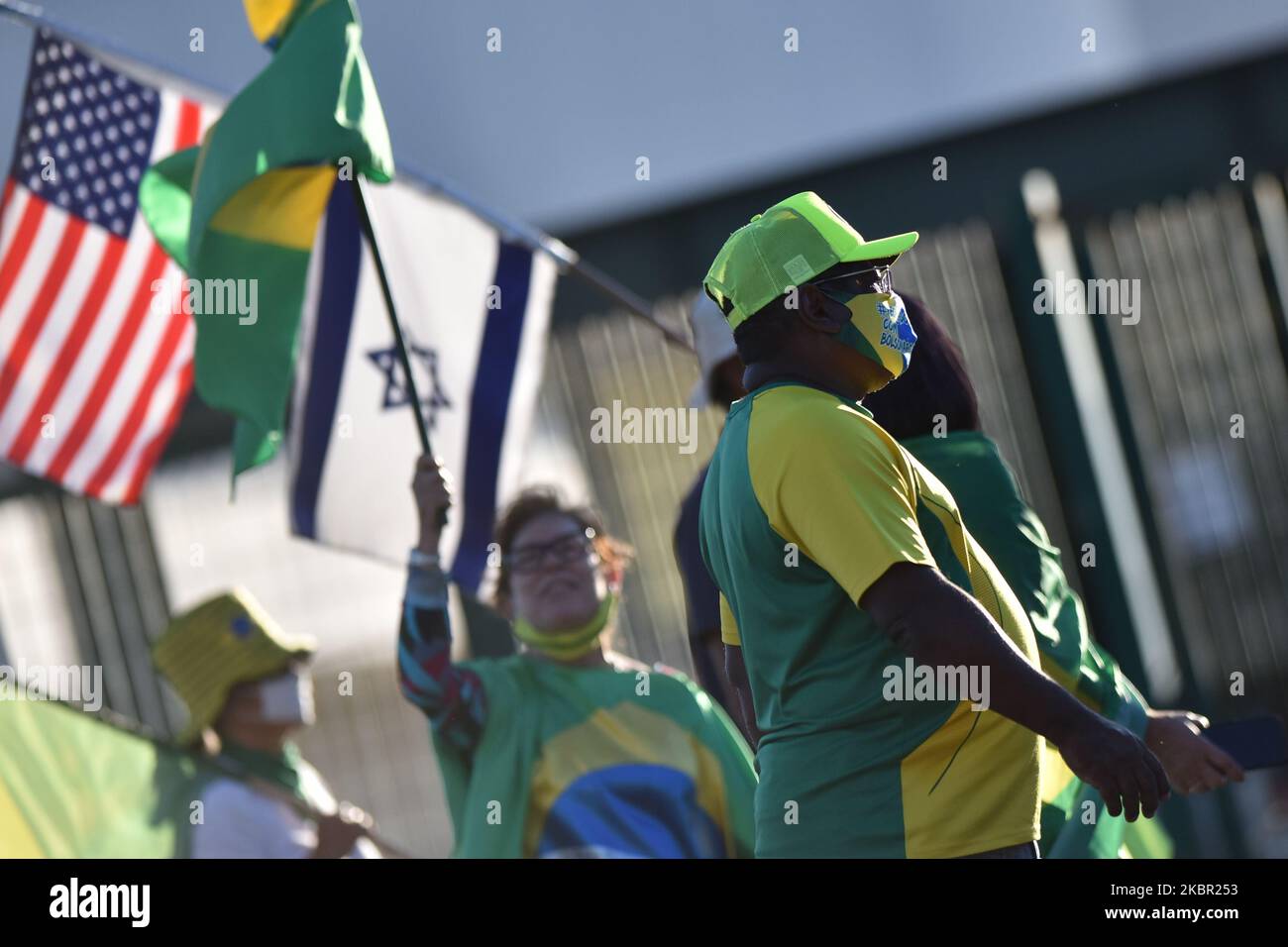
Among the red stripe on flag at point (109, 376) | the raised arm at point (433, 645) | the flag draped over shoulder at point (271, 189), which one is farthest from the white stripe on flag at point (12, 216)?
the raised arm at point (433, 645)

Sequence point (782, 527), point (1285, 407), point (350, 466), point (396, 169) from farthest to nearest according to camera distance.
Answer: point (1285, 407), point (396, 169), point (350, 466), point (782, 527)

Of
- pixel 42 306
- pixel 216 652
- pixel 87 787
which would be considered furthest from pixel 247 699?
pixel 42 306

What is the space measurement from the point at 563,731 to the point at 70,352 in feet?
6.94

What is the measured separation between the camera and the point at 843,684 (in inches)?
112

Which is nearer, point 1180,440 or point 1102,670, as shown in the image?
point 1102,670

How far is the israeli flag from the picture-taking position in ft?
17.7

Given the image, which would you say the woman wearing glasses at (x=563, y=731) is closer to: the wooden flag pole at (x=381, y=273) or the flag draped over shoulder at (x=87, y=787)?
the wooden flag pole at (x=381, y=273)

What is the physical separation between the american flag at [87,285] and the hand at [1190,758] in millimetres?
3300

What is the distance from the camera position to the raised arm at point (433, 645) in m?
4.45

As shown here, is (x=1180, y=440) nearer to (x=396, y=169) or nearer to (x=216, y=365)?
(x=396, y=169)
